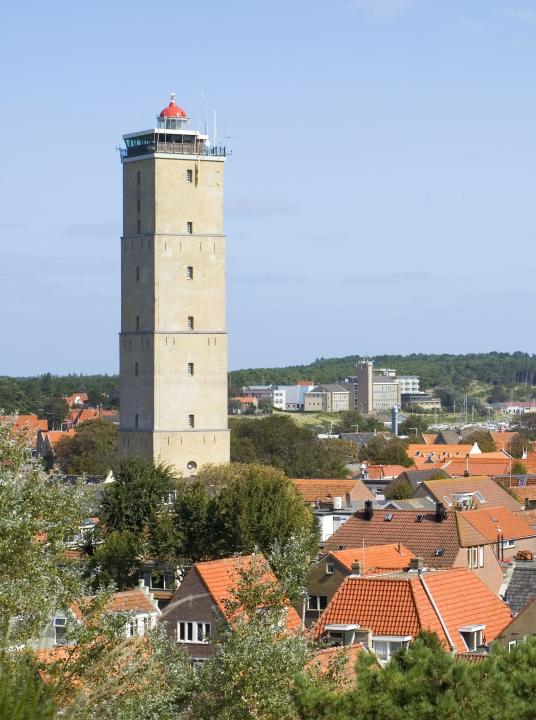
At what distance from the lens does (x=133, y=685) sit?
2034cm

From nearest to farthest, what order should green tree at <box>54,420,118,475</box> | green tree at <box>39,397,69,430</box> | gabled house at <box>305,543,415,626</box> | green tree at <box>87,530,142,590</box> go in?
gabled house at <box>305,543,415,626</box>, green tree at <box>87,530,142,590</box>, green tree at <box>54,420,118,475</box>, green tree at <box>39,397,69,430</box>

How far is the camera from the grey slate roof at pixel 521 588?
130ft

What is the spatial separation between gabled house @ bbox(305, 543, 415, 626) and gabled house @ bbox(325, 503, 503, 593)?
3106 mm

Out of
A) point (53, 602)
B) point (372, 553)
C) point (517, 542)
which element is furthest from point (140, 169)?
point (53, 602)

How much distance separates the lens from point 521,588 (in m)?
40.7

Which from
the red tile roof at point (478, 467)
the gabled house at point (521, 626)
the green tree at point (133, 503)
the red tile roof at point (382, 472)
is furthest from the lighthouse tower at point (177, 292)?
the gabled house at point (521, 626)

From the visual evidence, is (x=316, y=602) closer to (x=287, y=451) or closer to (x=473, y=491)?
(x=473, y=491)

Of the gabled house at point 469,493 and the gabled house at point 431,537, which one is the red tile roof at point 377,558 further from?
the gabled house at point 469,493

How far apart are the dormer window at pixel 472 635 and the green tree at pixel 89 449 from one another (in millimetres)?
60510

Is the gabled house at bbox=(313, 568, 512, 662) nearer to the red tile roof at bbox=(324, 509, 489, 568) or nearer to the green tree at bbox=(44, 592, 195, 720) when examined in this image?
the green tree at bbox=(44, 592, 195, 720)

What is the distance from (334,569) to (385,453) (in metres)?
72.8

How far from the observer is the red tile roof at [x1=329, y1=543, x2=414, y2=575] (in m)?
42.1

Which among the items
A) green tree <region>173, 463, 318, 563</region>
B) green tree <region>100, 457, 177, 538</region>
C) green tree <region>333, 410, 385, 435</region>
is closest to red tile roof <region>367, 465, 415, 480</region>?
green tree <region>100, 457, 177, 538</region>

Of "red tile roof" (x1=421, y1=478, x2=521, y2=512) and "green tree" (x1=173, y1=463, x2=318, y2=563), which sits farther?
"red tile roof" (x1=421, y1=478, x2=521, y2=512)
